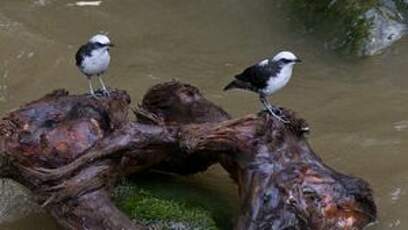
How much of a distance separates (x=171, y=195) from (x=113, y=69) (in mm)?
3048

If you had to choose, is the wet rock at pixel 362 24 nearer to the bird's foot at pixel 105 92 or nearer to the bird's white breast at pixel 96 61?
the bird's white breast at pixel 96 61

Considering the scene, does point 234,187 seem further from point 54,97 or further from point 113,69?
point 113,69

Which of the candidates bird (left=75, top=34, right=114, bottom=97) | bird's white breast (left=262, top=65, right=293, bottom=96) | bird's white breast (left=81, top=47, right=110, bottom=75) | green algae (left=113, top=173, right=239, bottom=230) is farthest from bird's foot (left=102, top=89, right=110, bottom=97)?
bird's white breast (left=262, top=65, right=293, bottom=96)

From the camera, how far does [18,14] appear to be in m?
10.4

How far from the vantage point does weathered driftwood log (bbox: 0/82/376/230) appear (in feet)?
17.3

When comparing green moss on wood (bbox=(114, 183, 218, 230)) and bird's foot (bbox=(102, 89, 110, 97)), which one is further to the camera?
bird's foot (bbox=(102, 89, 110, 97))

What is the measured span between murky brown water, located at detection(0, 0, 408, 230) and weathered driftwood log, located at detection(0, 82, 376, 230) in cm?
59

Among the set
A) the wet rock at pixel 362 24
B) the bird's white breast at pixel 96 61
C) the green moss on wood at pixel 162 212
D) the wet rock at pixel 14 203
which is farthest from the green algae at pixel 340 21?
the wet rock at pixel 14 203

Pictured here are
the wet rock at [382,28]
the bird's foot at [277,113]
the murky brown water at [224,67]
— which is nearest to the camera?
the bird's foot at [277,113]

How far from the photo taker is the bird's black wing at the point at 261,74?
5695mm

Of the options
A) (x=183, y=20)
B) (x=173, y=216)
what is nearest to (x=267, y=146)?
(x=173, y=216)

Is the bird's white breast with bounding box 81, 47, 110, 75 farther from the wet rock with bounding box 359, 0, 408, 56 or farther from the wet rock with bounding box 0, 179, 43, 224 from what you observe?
the wet rock with bounding box 359, 0, 408, 56

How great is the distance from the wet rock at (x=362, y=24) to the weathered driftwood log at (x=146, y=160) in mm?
3371

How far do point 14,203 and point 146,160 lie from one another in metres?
1.18
